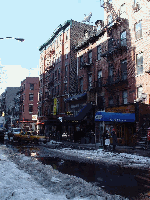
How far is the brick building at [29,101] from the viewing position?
68812mm

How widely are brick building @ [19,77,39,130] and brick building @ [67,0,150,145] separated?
37.1 meters

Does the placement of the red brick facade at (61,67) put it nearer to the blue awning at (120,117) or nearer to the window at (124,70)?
the window at (124,70)

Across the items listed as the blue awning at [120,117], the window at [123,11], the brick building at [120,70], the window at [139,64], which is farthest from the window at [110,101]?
the window at [123,11]

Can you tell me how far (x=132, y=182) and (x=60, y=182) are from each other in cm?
258

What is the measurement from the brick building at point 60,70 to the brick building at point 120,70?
231 inches

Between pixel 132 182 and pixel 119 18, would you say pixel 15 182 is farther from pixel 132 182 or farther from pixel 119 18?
pixel 119 18

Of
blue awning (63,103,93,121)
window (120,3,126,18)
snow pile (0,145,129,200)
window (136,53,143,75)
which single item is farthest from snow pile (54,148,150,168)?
window (120,3,126,18)

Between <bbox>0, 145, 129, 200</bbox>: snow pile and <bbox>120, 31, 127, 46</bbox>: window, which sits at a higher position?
<bbox>120, 31, 127, 46</bbox>: window

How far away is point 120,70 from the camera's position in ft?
88.1

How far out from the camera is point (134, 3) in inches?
1035

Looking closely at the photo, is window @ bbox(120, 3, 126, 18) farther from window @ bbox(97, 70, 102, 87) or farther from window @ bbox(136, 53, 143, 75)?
window @ bbox(97, 70, 102, 87)

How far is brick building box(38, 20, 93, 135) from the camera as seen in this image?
39.8 meters

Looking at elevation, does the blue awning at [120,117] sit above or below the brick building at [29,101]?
below

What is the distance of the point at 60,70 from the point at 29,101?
29073mm
